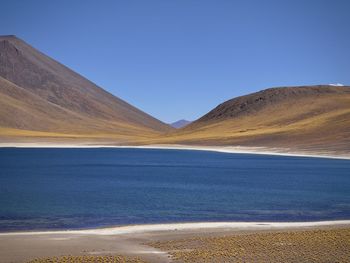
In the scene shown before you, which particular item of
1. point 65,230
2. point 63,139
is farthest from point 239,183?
point 63,139

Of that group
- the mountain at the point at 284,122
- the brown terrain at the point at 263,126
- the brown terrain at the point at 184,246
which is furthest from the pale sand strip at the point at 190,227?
the mountain at the point at 284,122

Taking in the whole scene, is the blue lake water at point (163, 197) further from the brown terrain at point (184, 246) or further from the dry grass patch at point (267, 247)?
the dry grass patch at point (267, 247)

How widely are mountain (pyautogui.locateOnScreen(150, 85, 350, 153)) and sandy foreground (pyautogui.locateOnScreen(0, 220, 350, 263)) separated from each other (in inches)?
2726

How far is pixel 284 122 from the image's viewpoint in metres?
152

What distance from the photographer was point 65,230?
25.6 metres

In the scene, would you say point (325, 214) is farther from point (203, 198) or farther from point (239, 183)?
point (239, 183)

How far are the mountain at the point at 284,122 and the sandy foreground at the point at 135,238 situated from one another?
6925 cm

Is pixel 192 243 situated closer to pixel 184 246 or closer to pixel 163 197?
pixel 184 246

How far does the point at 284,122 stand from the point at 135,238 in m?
134

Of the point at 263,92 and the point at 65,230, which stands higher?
the point at 263,92

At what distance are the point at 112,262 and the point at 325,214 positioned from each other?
18118mm

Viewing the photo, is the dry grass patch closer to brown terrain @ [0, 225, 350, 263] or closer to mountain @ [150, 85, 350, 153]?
brown terrain @ [0, 225, 350, 263]

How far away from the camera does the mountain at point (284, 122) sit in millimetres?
110838

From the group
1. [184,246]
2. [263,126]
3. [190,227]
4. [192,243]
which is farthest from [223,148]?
[184,246]
